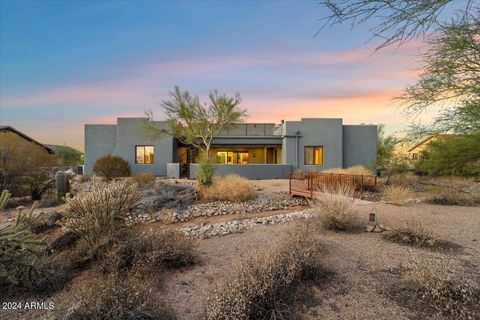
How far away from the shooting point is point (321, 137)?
24.1 meters

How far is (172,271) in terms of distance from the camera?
4.66 meters

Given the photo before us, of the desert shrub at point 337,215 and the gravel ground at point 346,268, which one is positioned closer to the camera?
the gravel ground at point 346,268

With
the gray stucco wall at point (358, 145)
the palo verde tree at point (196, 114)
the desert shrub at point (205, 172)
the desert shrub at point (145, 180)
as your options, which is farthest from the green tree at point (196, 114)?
the gray stucco wall at point (358, 145)

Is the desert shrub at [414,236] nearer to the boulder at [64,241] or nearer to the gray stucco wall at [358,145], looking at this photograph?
the boulder at [64,241]

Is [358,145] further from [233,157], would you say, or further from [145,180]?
[145,180]

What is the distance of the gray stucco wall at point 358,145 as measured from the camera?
2480 centimetres

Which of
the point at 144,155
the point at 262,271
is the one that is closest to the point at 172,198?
the point at 262,271

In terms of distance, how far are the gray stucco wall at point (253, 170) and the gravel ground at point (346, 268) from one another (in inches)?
562

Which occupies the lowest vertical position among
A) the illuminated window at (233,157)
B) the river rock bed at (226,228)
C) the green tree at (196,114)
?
the river rock bed at (226,228)

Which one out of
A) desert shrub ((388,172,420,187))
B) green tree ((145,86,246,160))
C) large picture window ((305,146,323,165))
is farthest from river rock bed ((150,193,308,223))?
green tree ((145,86,246,160))

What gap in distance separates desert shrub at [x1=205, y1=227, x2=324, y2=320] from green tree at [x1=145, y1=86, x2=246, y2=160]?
19.5 metres

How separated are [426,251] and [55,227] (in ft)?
27.3

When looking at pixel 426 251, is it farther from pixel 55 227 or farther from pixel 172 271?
pixel 55 227

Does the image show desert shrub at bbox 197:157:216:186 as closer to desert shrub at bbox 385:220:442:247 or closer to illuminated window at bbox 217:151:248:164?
desert shrub at bbox 385:220:442:247
